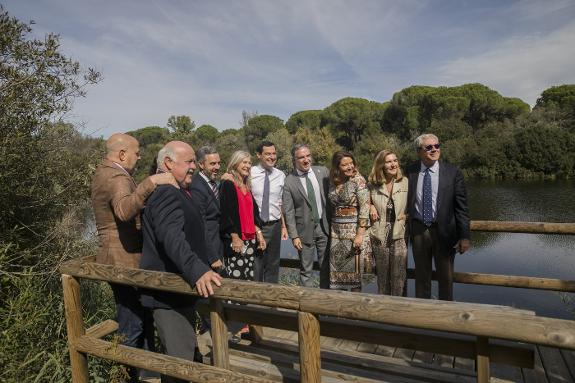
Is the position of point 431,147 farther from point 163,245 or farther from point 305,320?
point 163,245

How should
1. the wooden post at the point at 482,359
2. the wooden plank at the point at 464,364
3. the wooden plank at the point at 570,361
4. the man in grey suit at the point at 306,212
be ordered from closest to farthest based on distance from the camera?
the wooden post at the point at 482,359, the wooden plank at the point at 570,361, the wooden plank at the point at 464,364, the man in grey suit at the point at 306,212

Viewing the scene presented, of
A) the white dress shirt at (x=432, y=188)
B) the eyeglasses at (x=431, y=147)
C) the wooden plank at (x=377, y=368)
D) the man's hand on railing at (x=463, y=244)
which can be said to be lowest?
the wooden plank at (x=377, y=368)

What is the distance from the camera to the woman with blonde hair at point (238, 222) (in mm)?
4105

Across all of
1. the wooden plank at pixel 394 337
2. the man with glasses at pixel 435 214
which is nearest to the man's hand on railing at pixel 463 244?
the man with glasses at pixel 435 214

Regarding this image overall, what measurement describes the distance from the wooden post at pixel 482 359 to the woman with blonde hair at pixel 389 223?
74.1 inches

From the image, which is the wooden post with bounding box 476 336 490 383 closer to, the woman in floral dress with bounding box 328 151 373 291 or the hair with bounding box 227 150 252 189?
the woman in floral dress with bounding box 328 151 373 291

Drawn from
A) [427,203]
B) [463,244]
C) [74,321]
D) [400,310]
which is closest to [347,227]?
[427,203]

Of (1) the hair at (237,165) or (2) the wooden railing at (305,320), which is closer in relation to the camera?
(2) the wooden railing at (305,320)

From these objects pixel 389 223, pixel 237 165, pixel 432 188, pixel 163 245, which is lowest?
pixel 389 223

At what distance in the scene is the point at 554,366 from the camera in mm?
3189

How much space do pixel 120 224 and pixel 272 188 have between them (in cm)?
193

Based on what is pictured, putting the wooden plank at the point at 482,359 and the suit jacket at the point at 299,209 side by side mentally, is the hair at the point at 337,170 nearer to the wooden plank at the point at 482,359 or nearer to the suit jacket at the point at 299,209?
the suit jacket at the point at 299,209

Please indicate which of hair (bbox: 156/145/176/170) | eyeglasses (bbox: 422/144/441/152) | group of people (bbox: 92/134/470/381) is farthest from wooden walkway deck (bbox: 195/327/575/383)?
eyeglasses (bbox: 422/144/441/152)

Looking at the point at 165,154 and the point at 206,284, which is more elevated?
the point at 165,154
